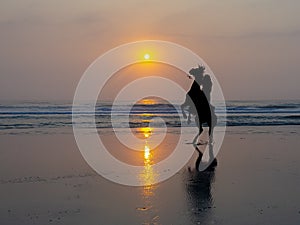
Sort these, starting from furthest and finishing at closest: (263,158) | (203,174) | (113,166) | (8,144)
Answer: (8,144) → (263,158) → (113,166) → (203,174)

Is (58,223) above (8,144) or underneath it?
underneath

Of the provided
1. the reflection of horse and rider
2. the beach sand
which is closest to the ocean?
the reflection of horse and rider

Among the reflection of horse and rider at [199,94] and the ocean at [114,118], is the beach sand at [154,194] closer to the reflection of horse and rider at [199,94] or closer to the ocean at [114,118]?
the reflection of horse and rider at [199,94]

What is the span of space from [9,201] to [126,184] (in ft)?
7.64

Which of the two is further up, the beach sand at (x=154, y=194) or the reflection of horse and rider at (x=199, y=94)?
the reflection of horse and rider at (x=199, y=94)

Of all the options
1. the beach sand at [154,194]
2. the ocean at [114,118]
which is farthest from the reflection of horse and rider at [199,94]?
the ocean at [114,118]

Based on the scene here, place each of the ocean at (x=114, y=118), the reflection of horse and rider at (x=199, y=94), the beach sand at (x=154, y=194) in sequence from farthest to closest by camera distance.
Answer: the ocean at (x=114, y=118) → the reflection of horse and rider at (x=199, y=94) → the beach sand at (x=154, y=194)

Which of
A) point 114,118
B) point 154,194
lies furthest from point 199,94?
point 114,118

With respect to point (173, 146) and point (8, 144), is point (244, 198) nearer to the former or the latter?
point (173, 146)

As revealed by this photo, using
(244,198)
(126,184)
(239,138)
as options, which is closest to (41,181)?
(126,184)

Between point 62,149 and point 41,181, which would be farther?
point 62,149

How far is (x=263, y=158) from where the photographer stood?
12805mm

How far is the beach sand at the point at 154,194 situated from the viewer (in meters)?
6.60

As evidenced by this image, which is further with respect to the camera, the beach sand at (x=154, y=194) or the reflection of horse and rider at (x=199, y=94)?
the reflection of horse and rider at (x=199, y=94)
